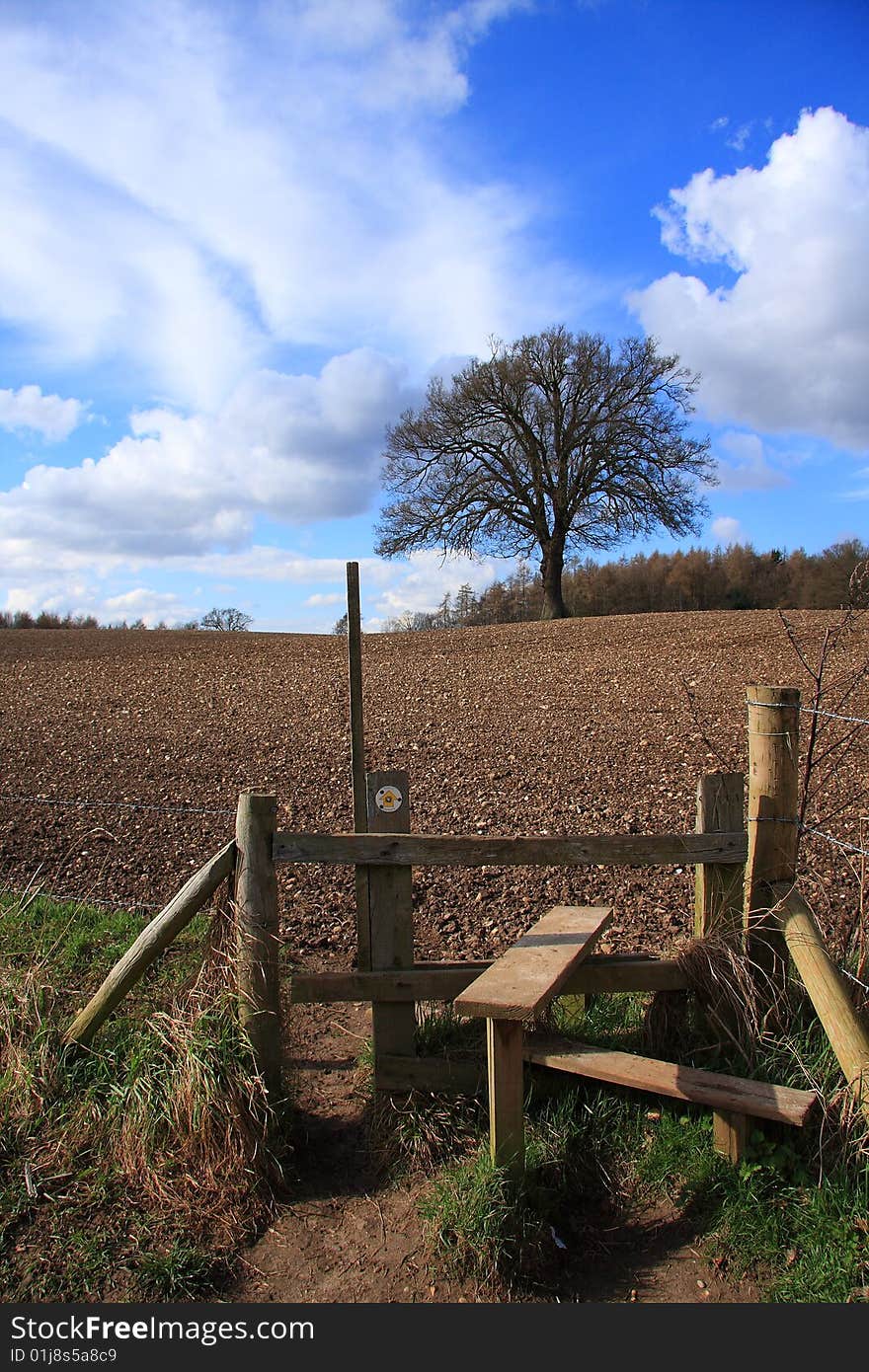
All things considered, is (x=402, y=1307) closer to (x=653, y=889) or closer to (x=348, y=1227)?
(x=348, y=1227)

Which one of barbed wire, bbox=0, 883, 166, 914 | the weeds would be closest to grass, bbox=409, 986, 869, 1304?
the weeds

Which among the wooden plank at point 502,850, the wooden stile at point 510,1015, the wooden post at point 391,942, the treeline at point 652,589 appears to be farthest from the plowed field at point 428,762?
the treeline at point 652,589

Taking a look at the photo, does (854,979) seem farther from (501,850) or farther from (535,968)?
(501,850)

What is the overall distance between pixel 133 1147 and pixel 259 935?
0.93m

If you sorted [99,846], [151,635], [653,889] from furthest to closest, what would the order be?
[151,635] < [99,846] < [653,889]

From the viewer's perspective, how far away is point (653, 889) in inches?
247

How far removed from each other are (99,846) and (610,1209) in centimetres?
529

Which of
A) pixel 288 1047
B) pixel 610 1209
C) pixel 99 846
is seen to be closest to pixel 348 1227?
pixel 610 1209

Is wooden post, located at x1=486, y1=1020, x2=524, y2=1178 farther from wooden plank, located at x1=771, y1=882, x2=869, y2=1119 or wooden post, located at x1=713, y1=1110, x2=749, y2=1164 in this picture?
wooden plank, located at x1=771, y1=882, x2=869, y2=1119

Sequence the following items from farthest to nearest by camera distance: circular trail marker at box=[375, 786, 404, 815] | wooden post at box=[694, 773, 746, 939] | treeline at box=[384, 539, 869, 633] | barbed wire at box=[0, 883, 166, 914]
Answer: treeline at box=[384, 539, 869, 633]
barbed wire at box=[0, 883, 166, 914]
circular trail marker at box=[375, 786, 404, 815]
wooden post at box=[694, 773, 746, 939]

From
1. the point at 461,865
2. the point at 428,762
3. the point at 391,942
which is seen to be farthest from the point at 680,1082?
the point at 428,762

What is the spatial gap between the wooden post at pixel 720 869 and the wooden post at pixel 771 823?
0.08m

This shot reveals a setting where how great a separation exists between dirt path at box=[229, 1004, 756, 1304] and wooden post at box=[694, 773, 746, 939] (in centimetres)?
121

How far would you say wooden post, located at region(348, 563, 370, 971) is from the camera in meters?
4.12
